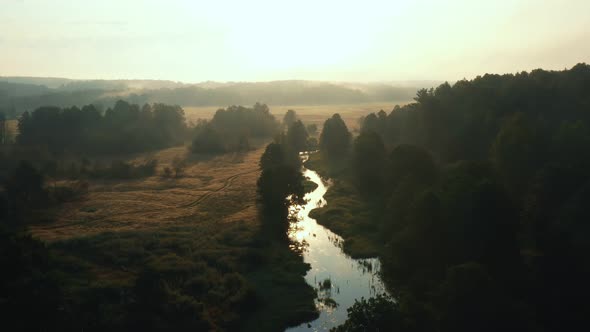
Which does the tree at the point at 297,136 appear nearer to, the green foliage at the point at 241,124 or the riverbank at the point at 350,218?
the green foliage at the point at 241,124

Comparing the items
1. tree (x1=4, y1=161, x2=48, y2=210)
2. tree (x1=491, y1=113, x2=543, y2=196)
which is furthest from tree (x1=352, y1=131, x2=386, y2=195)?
tree (x1=4, y1=161, x2=48, y2=210)

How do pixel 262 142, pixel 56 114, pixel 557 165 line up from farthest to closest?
pixel 262 142 < pixel 56 114 < pixel 557 165

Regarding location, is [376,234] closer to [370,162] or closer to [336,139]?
[370,162]

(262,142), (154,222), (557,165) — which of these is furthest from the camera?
(262,142)

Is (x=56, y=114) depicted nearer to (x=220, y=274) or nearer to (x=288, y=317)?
(x=220, y=274)

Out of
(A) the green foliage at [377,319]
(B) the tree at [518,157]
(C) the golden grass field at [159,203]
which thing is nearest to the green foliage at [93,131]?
(C) the golden grass field at [159,203]

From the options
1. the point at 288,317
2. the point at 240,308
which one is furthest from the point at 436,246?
the point at 240,308
